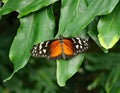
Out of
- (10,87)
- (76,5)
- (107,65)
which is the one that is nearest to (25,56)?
(76,5)

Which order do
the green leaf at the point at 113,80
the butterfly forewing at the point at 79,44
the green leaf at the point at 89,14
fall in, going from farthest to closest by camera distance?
1. the green leaf at the point at 113,80
2. the butterfly forewing at the point at 79,44
3. the green leaf at the point at 89,14

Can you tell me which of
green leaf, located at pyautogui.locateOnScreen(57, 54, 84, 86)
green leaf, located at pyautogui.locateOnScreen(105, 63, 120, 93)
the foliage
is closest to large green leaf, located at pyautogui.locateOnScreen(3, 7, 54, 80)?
the foliage

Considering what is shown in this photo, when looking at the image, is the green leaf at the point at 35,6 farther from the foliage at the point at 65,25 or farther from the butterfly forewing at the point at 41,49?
the butterfly forewing at the point at 41,49

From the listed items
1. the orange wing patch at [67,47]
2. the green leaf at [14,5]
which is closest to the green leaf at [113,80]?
the orange wing patch at [67,47]

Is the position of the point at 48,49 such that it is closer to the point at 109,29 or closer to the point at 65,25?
the point at 65,25

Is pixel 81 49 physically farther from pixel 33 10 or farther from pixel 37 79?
pixel 37 79
